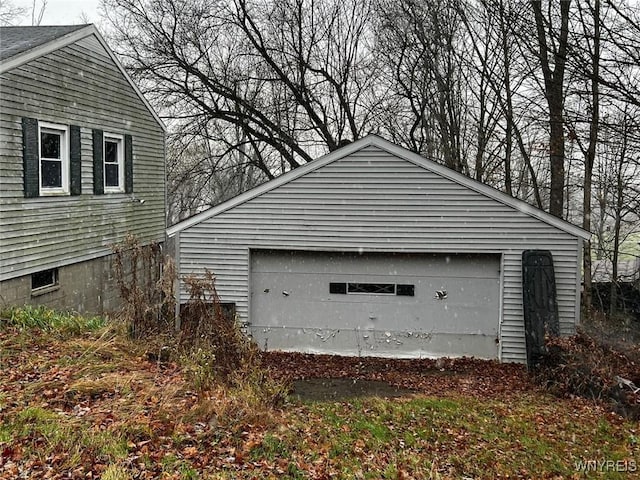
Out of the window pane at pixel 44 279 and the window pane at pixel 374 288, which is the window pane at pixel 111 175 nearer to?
the window pane at pixel 44 279

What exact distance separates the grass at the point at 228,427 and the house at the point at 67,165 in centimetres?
322

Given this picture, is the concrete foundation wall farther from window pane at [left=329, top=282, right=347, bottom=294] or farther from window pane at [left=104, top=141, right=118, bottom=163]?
window pane at [left=329, top=282, right=347, bottom=294]

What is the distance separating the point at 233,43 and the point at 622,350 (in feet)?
56.0

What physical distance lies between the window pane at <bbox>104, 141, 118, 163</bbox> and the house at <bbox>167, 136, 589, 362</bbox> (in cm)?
397

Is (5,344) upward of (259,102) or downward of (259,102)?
downward

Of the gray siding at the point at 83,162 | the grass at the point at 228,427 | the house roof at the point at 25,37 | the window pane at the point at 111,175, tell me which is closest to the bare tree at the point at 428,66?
the gray siding at the point at 83,162

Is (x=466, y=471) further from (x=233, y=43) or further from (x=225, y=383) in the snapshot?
(x=233, y=43)

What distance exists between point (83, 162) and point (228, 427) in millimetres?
9083

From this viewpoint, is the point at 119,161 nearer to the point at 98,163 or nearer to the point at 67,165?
the point at 98,163

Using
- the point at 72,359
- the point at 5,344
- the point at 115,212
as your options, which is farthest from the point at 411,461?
the point at 115,212

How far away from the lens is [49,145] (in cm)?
1184

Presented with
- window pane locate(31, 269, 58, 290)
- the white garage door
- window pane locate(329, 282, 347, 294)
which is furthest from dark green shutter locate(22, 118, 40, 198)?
window pane locate(329, 282, 347, 294)

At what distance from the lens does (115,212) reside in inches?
570

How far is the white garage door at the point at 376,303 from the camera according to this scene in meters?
11.5
